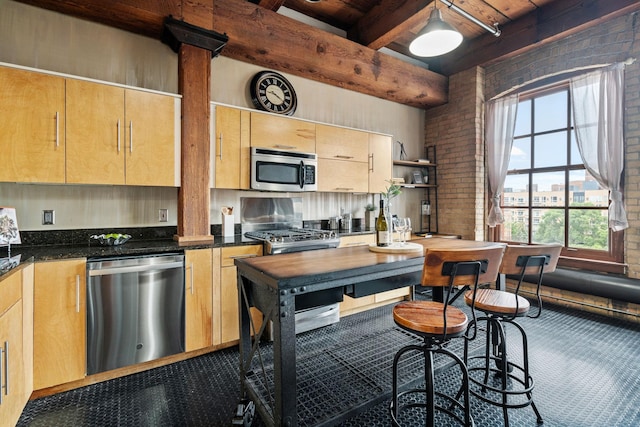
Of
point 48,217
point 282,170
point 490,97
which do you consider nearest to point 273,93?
point 282,170

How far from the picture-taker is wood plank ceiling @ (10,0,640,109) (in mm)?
2633

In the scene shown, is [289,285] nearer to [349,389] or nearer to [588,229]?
[349,389]

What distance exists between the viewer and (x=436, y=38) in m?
2.39

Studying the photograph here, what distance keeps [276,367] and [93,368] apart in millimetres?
1610

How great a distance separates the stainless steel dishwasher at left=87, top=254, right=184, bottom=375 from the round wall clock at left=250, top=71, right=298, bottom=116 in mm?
1964

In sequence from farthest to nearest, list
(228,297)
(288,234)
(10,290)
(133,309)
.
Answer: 1. (288,234)
2. (228,297)
3. (133,309)
4. (10,290)

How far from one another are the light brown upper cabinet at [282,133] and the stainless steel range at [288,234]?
2.24 ft

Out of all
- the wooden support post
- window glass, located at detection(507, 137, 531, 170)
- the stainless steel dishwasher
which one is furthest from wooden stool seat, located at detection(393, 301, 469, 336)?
window glass, located at detection(507, 137, 531, 170)

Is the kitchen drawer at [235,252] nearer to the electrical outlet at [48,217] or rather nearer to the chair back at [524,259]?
the electrical outlet at [48,217]

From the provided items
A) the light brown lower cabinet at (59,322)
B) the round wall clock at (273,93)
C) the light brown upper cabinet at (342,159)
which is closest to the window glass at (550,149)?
the light brown upper cabinet at (342,159)

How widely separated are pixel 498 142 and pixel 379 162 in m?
1.76

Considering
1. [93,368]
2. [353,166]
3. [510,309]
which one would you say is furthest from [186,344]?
[353,166]

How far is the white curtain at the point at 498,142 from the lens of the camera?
4.19 metres

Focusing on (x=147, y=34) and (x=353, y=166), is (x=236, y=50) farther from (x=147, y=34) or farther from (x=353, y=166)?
(x=353, y=166)
